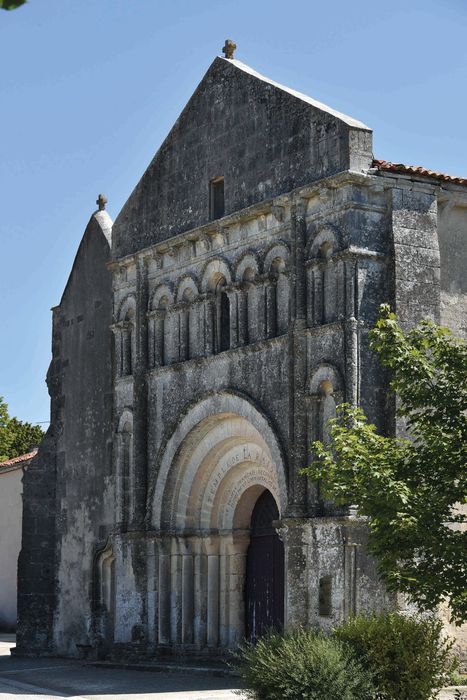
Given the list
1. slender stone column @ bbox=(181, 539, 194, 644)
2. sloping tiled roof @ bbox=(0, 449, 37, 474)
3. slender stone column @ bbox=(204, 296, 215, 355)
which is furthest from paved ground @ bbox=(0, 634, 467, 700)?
sloping tiled roof @ bbox=(0, 449, 37, 474)

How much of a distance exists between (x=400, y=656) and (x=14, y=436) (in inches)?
1329

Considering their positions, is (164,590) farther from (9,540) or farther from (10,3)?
(10,3)

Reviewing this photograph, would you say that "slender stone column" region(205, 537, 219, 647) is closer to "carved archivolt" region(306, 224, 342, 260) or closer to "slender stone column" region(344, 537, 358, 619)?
"slender stone column" region(344, 537, 358, 619)

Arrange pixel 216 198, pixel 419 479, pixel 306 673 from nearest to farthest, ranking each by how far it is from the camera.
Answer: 1. pixel 419 479
2. pixel 306 673
3. pixel 216 198

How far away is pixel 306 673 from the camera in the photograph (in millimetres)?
13969

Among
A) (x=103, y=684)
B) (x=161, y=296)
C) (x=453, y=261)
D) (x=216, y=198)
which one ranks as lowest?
(x=103, y=684)

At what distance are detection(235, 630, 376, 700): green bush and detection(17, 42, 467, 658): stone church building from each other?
448 cm

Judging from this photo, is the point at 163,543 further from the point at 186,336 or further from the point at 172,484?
the point at 186,336

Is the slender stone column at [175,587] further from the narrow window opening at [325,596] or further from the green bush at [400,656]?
the green bush at [400,656]

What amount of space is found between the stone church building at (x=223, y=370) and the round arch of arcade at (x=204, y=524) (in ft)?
0.12

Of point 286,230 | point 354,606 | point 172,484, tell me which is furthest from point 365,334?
point 172,484

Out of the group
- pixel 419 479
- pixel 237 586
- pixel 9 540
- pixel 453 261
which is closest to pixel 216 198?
pixel 453 261

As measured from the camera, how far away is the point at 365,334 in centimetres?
1967

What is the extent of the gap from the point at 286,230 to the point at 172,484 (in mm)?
5264
